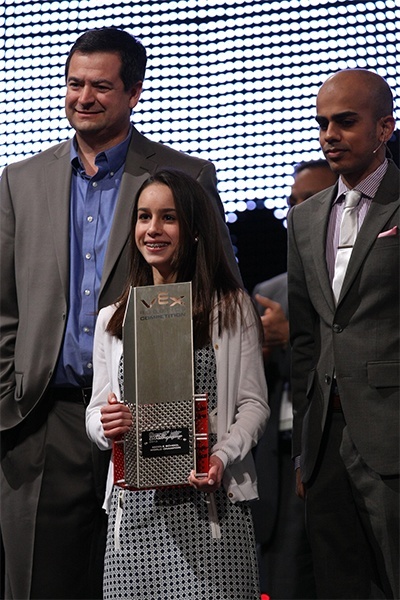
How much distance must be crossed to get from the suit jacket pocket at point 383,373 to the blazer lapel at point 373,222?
0.21m

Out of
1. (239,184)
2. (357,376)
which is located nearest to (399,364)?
(357,376)

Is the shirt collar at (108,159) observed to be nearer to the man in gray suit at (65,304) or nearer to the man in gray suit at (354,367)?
the man in gray suit at (65,304)

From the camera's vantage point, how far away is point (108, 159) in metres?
3.33

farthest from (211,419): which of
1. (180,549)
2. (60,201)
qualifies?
(60,201)

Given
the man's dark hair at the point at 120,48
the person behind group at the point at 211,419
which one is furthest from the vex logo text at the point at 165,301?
the man's dark hair at the point at 120,48

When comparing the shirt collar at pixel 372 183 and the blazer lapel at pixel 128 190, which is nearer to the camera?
the shirt collar at pixel 372 183

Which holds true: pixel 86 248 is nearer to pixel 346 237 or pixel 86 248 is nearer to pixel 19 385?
pixel 19 385

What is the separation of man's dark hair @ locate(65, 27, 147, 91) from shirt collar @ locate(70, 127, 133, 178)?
8.0 inches

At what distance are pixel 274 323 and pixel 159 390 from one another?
165 centimetres

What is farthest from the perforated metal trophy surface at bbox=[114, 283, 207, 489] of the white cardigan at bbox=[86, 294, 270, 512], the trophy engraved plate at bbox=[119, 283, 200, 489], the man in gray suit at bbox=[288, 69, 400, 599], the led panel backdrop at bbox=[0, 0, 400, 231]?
the led panel backdrop at bbox=[0, 0, 400, 231]

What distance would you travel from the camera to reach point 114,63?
11.2 ft

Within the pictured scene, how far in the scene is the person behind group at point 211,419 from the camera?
2.76 m

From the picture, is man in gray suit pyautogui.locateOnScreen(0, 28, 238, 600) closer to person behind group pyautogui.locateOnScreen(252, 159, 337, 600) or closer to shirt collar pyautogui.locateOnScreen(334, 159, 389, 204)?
shirt collar pyautogui.locateOnScreen(334, 159, 389, 204)

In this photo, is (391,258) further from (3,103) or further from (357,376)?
(3,103)
